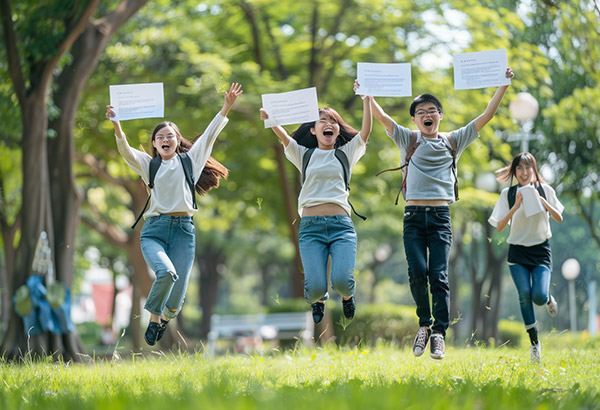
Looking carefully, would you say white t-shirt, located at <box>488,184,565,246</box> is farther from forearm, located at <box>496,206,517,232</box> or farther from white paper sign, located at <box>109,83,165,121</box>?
white paper sign, located at <box>109,83,165,121</box>

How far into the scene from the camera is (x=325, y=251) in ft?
23.5

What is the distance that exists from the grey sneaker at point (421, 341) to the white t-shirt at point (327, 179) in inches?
51.2

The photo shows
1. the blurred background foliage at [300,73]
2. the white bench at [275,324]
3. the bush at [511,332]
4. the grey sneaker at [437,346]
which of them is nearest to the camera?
the grey sneaker at [437,346]

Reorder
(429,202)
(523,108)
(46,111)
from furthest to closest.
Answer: (523,108), (46,111), (429,202)

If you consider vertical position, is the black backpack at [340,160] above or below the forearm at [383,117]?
below

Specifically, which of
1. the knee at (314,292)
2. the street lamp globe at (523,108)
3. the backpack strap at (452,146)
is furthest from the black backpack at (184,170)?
the street lamp globe at (523,108)

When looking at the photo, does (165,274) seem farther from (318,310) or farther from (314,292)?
(318,310)

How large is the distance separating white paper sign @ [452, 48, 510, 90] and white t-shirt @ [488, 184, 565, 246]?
1.33 meters

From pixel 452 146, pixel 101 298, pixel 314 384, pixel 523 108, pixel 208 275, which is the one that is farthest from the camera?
pixel 101 298

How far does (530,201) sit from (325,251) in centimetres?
221

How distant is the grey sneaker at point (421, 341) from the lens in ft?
21.3

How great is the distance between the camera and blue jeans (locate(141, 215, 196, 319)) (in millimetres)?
6863

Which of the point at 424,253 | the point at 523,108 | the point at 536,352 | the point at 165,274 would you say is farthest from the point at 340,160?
the point at 523,108

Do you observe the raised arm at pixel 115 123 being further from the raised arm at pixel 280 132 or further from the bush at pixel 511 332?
the bush at pixel 511 332
